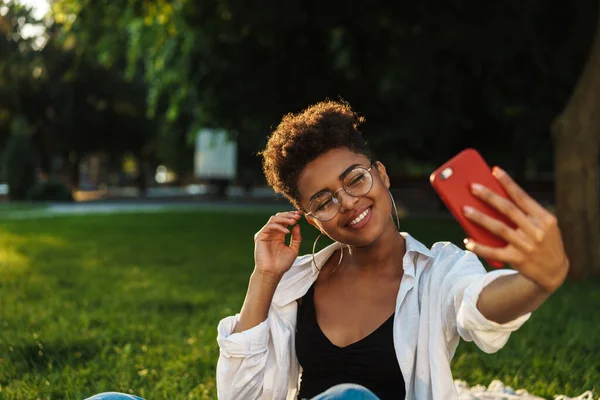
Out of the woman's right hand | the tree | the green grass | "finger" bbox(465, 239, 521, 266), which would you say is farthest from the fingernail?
the tree

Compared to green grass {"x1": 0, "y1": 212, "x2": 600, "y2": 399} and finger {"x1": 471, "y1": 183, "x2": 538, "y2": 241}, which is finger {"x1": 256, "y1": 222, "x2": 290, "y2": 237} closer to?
finger {"x1": 471, "y1": 183, "x2": 538, "y2": 241}

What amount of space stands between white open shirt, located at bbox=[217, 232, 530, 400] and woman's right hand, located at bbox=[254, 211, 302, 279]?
152mm

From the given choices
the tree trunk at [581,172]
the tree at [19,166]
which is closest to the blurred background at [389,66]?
the tree trunk at [581,172]

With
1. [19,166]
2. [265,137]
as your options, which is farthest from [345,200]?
[19,166]

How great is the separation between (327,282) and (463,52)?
440 inches

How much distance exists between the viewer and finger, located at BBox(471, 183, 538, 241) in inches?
64.4

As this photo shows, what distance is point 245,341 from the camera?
251 centimetres

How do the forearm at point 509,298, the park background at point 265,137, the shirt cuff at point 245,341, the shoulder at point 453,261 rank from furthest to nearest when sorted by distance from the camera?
the park background at point 265,137, the shirt cuff at point 245,341, the shoulder at point 453,261, the forearm at point 509,298

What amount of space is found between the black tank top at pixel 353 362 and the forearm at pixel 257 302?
6.7 inches

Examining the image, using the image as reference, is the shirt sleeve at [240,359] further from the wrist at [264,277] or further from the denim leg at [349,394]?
the denim leg at [349,394]

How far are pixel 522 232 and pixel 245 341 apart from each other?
1155mm

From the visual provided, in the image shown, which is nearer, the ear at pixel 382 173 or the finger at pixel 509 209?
the finger at pixel 509 209

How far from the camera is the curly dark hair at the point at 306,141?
8.27ft

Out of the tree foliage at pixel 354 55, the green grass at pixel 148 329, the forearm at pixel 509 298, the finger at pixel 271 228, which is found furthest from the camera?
the tree foliage at pixel 354 55
